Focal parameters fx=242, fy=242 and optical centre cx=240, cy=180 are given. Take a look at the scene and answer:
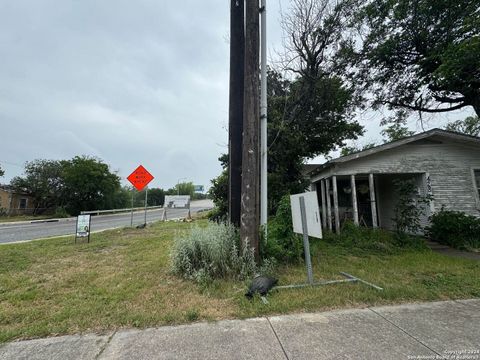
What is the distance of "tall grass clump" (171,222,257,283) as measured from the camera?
409cm

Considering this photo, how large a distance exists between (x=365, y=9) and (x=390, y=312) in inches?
419

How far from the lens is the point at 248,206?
447 centimetres

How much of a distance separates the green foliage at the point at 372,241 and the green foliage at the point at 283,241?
7.62 feet

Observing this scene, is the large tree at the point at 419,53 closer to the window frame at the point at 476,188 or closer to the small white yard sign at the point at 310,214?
the window frame at the point at 476,188

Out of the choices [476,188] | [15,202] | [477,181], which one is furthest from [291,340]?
[15,202]

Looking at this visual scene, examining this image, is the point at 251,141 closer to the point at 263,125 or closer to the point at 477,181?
the point at 263,125

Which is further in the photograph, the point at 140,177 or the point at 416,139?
the point at 140,177

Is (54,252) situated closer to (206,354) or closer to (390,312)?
(206,354)

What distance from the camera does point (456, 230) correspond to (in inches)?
287

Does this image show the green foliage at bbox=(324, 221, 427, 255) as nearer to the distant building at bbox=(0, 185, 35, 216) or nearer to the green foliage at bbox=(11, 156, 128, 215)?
the green foliage at bbox=(11, 156, 128, 215)

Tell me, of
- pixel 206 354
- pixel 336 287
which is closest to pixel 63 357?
pixel 206 354

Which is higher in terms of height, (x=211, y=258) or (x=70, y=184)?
(x=70, y=184)

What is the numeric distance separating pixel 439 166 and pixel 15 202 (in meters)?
43.6

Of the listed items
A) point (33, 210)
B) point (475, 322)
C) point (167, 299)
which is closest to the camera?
point (475, 322)
